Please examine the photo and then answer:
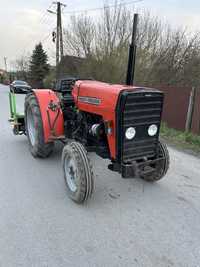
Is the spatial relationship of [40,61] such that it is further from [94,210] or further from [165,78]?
[94,210]

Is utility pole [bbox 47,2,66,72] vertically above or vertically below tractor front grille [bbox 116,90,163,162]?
above

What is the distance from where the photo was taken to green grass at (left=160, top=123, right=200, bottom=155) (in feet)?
19.0

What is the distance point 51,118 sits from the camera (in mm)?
3982

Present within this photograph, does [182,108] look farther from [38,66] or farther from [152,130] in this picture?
[38,66]

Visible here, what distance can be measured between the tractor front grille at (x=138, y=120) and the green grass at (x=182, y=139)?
2871 millimetres

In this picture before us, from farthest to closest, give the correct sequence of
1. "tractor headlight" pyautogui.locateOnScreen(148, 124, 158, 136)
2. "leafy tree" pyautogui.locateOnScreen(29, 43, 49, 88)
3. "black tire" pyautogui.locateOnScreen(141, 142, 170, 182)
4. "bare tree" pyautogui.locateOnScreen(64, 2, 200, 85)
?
"leafy tree" pyautogui.locateOnScreen(29, 43, 49, 88) → "bare tree" pyautogui.locateOnScreen(64, 2, 200, 85) → "black tire" pyautogui.locateOnScreen(141, 142, 170, 182) → "tractor headlight" pyautogui.locateOnScreen(148, 124, 158, 136)

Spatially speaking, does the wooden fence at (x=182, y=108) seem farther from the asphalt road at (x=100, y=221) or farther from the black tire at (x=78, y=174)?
the black tire at (x=78, y=174)

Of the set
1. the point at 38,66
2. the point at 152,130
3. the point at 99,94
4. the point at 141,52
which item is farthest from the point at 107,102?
the point at 38,66

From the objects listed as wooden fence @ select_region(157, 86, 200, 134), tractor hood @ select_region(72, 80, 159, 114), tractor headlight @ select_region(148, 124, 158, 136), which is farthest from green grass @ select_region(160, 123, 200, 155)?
tractor hood @ select_region(72, 80, 159, 114)

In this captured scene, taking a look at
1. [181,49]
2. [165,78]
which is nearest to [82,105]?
[165,78]

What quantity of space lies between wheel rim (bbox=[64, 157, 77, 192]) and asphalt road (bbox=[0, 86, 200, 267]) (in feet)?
0.58

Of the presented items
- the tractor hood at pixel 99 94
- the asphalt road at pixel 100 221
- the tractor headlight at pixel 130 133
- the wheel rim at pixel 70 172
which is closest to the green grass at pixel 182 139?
the asphalt road at pixel 100 221

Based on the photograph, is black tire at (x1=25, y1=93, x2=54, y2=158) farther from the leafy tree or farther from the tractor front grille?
the leafy tree

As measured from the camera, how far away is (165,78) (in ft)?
36.6
